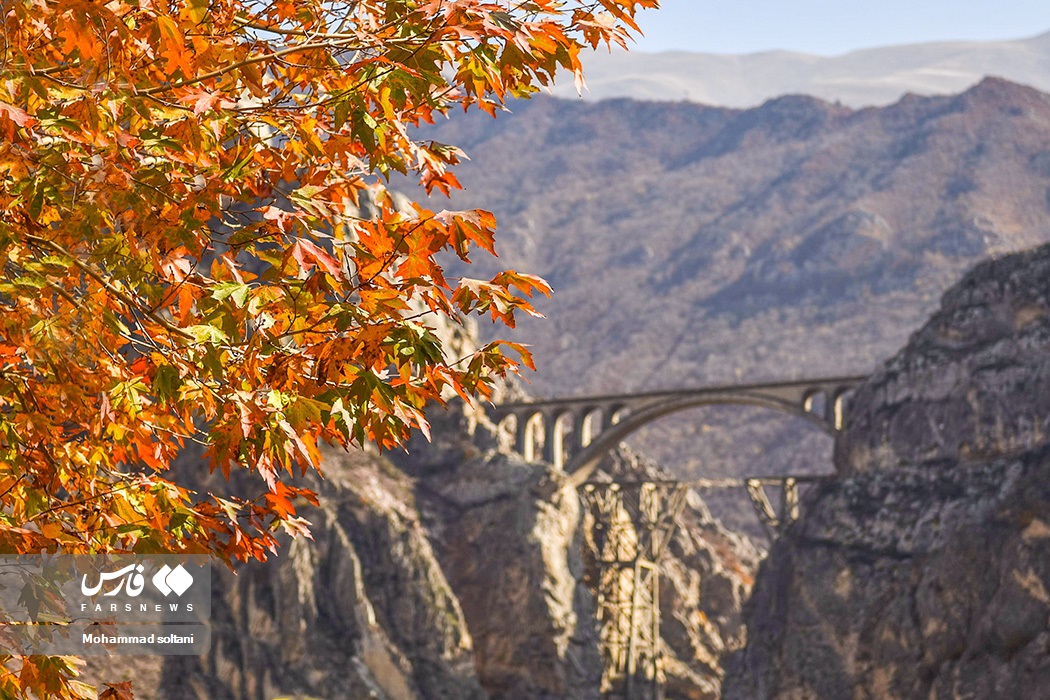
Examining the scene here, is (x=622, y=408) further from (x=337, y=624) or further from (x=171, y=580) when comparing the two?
(x=171, y=580)

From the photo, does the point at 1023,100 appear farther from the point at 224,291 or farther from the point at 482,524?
the point at 224,291

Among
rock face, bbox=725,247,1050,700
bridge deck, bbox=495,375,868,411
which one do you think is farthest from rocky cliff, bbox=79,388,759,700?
rock face, bbox=725,247,1050,700

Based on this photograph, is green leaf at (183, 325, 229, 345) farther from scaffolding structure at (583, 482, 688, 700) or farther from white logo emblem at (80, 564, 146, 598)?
→ scaffolding structure at (583, 482, 688, 700)

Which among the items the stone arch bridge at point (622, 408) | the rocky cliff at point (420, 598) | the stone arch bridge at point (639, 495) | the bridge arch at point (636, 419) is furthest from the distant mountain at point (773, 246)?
the rocky cliff at point (420, 598)

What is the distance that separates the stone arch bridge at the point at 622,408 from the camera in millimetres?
62812

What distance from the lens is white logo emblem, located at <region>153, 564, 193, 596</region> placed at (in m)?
9.67

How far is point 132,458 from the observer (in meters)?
10.1

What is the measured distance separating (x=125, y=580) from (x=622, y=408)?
61.1 m

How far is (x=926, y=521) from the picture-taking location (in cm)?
5188

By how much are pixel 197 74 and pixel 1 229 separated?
1.78 meters

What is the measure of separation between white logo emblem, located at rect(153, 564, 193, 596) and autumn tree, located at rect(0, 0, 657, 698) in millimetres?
481

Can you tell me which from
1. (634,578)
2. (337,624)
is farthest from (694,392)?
(337,624)

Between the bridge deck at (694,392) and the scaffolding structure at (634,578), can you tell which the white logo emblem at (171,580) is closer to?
the scaffolding structure at (634,578)

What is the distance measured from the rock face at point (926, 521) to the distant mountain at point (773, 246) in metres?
65.2
